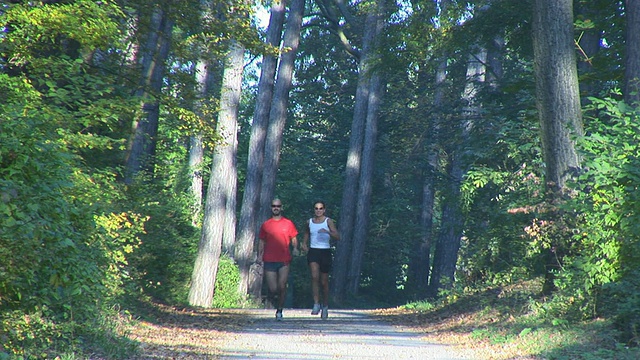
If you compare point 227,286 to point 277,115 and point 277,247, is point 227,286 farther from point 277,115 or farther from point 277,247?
point 277,247

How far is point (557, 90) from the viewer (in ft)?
41.3

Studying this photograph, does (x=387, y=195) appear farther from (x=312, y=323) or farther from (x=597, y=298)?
(x=597, y=298)

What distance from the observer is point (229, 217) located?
Answer: 27.6 metres

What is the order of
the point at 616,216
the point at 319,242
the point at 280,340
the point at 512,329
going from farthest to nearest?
the point at 319,242
the point at 512,329
the point at 280,340
the point at 616,216

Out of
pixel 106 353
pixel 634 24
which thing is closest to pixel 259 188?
pixel 634 24

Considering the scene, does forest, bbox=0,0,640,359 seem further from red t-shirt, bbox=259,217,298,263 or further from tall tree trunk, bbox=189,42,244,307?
red t-shirt, bbox=259,217,298,263

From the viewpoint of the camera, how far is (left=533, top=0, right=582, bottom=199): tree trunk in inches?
493

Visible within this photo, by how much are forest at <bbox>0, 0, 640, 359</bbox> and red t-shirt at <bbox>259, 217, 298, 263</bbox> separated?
5.87 feet

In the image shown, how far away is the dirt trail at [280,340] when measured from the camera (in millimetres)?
9484

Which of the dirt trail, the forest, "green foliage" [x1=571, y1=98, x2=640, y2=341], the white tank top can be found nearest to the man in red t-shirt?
the white tank top

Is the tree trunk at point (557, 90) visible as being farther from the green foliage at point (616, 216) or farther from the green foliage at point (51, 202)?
the green foliage at point (51, 202)

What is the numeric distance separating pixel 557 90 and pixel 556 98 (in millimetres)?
120

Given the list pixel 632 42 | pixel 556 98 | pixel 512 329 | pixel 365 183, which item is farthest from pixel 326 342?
pixel 365 183

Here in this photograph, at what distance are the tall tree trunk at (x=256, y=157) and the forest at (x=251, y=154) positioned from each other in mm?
80
